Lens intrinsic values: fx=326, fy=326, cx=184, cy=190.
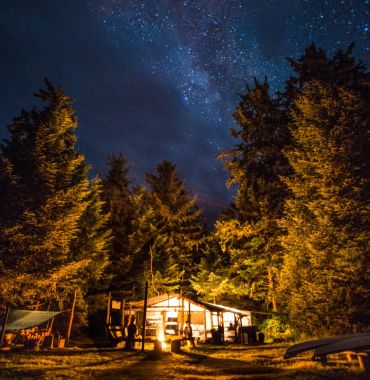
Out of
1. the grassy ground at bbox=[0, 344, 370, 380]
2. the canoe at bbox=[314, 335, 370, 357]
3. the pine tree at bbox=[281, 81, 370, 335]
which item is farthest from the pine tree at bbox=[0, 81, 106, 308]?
the canoe at bbox=[314, 335, 370, 357]

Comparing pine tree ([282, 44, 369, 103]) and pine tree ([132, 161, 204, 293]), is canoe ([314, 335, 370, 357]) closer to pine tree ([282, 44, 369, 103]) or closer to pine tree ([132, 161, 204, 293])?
pine tree ([282, 44, 369, 103])

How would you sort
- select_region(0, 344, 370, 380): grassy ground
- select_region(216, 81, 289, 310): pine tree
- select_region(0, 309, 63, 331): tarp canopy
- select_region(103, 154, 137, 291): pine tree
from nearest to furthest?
select_region(0, 344, 370, 380): grassy ground, select_region(0, 309, 63, 331): tarp canopy, select_region(216, 81, 289, 310): pine tree, select_region(103, 154, 137, 291): pine tree

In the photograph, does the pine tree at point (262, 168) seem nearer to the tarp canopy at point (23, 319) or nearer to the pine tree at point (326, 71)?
the pine tree at point (326, 71)

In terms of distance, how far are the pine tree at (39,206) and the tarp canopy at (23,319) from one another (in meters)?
3.23

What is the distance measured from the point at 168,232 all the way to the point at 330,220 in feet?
89.6

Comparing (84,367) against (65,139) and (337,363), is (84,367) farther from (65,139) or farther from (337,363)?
(65,139)

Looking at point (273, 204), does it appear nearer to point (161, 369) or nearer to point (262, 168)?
point (262, 168)

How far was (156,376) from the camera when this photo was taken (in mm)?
10695

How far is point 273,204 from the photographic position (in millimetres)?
27031

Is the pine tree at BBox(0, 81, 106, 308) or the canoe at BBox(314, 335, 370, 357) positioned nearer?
the canoe at BBox(314, 335, 370, 357)

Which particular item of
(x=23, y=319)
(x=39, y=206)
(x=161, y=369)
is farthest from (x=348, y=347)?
(x=39, y=206)

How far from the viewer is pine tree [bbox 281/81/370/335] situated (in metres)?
17.5

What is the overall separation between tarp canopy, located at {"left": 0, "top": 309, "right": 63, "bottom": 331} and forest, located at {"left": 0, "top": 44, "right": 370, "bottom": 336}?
3224 millimetres

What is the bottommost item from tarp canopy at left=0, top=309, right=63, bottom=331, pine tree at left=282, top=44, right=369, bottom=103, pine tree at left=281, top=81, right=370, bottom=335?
tarp canopy at left=0, top=309, right=63, bottom=331
